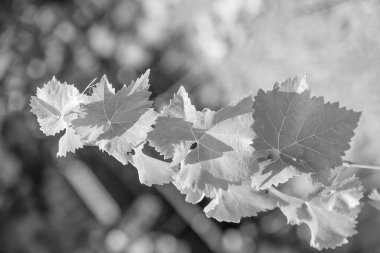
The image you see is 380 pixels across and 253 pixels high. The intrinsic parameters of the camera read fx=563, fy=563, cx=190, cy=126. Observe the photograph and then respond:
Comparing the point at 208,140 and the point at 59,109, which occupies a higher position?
the point at 59,109

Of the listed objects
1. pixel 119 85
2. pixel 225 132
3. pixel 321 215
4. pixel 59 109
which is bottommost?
pixel 321 215

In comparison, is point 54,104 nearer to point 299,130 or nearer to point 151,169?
point 151,169

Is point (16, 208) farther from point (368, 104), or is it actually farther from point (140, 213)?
point (368, 104)

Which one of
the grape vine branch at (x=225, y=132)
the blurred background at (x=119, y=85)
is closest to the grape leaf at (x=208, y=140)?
the grape vine branch at (x=225, y=132)


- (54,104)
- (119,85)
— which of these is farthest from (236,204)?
(119,85)

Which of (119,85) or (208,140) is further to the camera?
(119,85)

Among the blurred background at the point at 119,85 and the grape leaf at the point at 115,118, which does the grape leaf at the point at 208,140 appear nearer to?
the grape leaf at the point at 115,118
